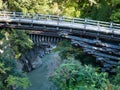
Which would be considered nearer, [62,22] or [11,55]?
[62,22]

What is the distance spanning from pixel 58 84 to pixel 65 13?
13.9 metres

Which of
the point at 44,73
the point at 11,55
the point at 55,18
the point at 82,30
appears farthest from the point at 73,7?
the point at 11,55

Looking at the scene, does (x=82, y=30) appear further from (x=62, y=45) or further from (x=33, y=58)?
(x=33, y=58)

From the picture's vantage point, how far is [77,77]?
22094 millimetres

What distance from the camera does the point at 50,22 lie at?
2966 centimetres

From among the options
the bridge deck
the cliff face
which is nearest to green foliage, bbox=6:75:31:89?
the bridge deck

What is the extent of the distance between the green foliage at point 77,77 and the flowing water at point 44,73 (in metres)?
7.14

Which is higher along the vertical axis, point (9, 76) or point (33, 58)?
point (9, 76)

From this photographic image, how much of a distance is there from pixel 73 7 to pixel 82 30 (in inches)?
297

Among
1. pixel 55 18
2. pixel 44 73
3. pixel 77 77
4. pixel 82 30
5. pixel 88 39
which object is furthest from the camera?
pixel 44 73

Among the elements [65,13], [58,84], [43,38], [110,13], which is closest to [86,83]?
[58,84]

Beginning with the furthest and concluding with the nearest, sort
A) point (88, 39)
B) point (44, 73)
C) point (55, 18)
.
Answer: point (44, 73)
point (55, 18)
point (88, 39)

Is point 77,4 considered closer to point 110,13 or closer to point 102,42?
point 110,13

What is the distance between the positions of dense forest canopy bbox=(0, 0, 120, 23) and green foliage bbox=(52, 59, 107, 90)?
33.5 feet
